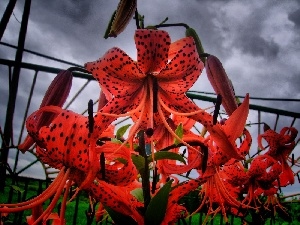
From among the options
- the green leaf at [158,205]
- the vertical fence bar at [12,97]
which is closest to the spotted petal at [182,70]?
the green leaf at [158,205]

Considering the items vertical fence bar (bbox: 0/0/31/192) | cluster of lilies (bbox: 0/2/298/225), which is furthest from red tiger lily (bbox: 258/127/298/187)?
vertical fence bar (bbox: 0/0/31/192)

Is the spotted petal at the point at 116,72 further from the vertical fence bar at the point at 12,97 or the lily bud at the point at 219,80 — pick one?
the vertical fence bar at the point at 12,97

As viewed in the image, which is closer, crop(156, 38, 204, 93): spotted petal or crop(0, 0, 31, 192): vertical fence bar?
crop(156, 38, 204, 93): spotted petal

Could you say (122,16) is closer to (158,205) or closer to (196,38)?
(196,38)

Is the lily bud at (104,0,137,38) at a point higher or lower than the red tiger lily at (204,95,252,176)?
higher

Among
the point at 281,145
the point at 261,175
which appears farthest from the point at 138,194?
the point at 281,145

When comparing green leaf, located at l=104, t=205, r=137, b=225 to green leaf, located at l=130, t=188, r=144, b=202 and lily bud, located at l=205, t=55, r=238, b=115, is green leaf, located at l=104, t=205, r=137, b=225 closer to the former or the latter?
green leaf, located at l=130, t=188, r=144, b=202
